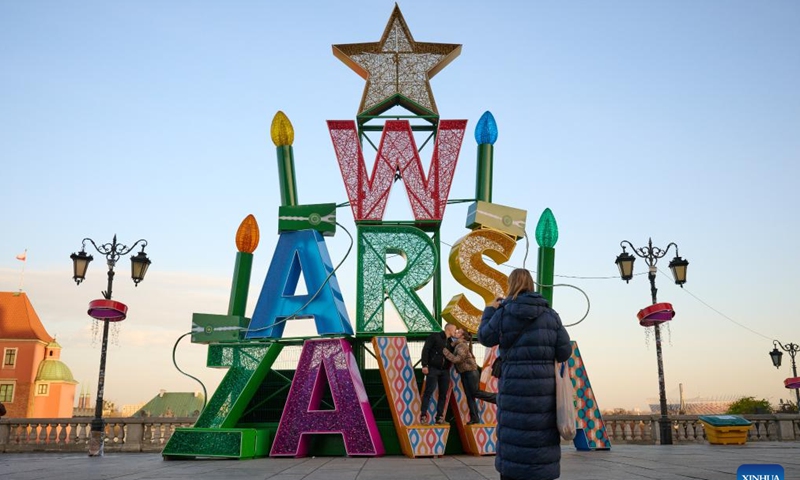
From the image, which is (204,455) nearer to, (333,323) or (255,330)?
(255,330)

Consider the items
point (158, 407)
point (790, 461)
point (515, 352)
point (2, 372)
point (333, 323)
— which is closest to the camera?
point (515, 352)

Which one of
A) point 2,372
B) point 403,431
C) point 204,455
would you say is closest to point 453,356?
point 403,431

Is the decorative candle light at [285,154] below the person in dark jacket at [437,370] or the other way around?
the other way around

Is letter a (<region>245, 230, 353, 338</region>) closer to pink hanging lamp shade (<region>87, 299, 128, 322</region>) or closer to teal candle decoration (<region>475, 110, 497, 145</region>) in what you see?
pink hanging lamp shade (<region>87, 299, 128, 322</region>)

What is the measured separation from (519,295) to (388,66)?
11.2 metres

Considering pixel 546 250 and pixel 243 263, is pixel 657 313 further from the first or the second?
pixel 243 263

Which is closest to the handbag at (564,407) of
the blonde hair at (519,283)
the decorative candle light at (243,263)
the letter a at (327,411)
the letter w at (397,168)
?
the blonde hair at (519,283)

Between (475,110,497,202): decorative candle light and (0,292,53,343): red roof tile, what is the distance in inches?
2148

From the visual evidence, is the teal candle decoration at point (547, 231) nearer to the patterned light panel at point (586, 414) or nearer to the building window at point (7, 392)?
the patterned light panel at point (586, 414)

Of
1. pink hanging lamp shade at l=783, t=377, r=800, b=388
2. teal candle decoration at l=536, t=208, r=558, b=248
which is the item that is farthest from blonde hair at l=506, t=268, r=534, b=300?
pink hanging lamp shade at l=783, t=377, r=800, b=388

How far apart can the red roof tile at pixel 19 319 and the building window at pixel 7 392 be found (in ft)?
13.5

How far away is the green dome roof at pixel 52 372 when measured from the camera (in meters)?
56.3

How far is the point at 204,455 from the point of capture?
12.6m

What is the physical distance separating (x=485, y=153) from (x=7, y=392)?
54.8 m
